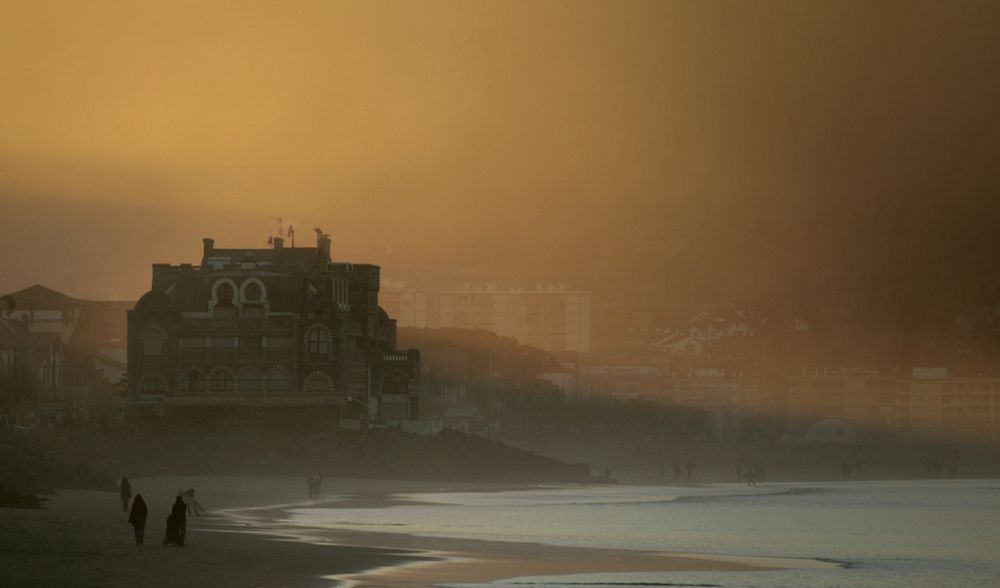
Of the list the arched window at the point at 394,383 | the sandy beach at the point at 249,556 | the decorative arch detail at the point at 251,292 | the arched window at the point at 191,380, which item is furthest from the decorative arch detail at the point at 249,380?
the sandy beach at the point at 249,556

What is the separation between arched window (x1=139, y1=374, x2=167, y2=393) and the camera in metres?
114

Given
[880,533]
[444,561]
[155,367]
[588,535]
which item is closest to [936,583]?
[444,561]

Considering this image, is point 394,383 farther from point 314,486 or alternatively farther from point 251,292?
point 314,486

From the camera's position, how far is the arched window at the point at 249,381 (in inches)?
4520

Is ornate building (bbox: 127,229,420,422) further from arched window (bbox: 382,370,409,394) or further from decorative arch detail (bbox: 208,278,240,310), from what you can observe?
arched window (bbox: 382,370,409,394)

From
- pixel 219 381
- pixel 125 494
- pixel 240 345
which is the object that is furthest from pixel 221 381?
pixel 125 494

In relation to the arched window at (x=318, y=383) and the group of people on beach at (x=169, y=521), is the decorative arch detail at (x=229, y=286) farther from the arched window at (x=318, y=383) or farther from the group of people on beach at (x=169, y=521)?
the group of people on beach at (x=169, y=521)

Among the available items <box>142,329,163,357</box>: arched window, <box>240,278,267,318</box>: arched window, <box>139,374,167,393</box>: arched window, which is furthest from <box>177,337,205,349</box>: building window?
<box>240,278,267,318</box>: arched window

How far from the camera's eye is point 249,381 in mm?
115125

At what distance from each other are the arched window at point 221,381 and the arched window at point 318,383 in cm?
470

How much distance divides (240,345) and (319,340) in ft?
16.6

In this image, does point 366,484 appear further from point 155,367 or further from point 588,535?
point 588,535

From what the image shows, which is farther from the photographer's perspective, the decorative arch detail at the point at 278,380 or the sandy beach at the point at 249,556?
the decorative arch detail at the point at 278,380

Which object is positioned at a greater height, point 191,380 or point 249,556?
point 191,380
